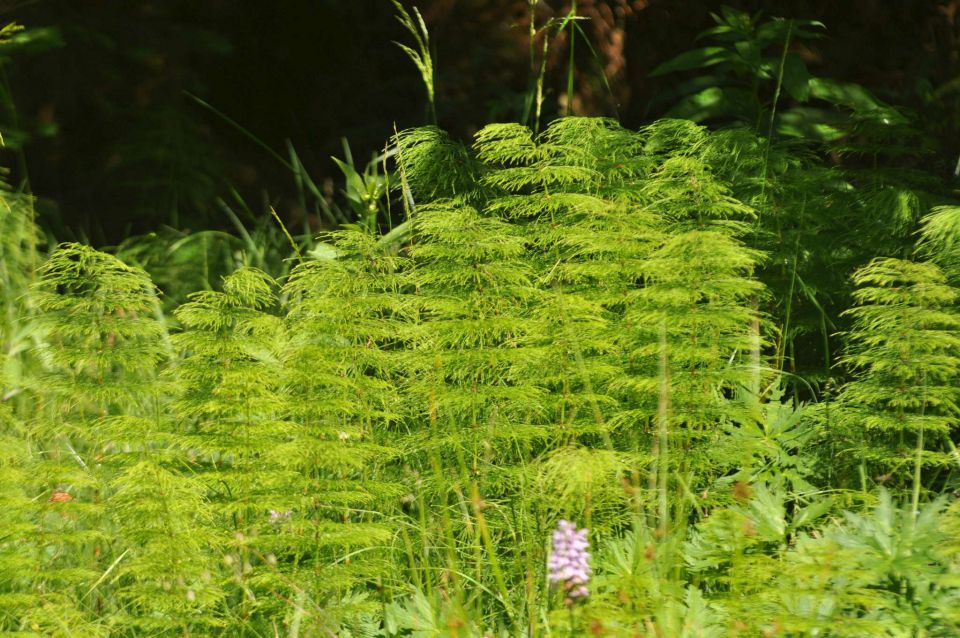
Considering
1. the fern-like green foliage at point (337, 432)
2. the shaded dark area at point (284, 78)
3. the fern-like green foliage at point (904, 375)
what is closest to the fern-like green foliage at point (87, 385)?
the fern-like green foliage at point (337, 432)

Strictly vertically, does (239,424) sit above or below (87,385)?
below

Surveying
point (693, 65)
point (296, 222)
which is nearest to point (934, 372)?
point (693, 65)

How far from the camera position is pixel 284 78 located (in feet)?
14.5

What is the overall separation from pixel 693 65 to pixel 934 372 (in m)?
1.49

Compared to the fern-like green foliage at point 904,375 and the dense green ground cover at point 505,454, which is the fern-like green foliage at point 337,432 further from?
the fern-like green foliage at point 904,375

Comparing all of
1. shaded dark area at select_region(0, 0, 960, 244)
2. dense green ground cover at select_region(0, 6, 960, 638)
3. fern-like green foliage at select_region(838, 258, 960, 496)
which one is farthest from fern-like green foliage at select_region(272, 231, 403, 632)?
shaded dark area at select_region(0, 0, 960, 244)

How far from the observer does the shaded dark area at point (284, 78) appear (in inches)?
154

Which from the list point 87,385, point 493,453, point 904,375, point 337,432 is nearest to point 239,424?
point 337,432

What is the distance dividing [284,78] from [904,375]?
3070 mm

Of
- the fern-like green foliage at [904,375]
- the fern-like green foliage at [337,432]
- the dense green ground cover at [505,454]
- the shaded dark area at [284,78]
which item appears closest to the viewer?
the dense green ground cover at [505,454]

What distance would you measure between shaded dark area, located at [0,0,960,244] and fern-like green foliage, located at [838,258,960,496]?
62.7 inches

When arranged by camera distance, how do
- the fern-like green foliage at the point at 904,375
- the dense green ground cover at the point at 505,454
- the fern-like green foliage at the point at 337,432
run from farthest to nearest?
the fern-like green foliage at the point at 904,375, the fern-like green foliage at the point at 337,432, the dense green ground cover at the point at 505,454

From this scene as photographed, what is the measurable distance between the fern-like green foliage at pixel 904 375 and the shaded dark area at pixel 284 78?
1.59 meters

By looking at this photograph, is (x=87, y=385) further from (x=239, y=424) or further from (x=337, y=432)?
(x=337, y=432)
